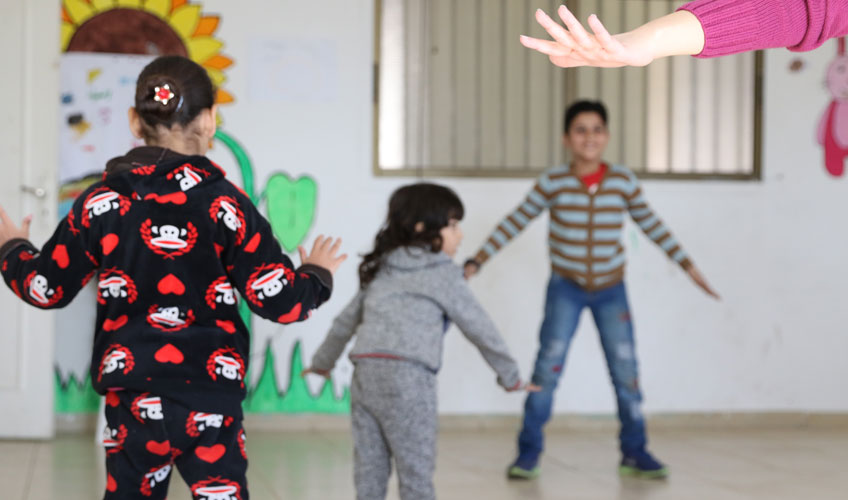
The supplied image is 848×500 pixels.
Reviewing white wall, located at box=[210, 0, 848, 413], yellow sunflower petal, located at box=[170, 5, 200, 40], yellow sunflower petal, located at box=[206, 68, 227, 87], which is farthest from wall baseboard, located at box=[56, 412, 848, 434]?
yellow sunflower petal, located at box=[170, 5, 200, 40]

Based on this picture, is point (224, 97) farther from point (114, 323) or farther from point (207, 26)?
point (114, 323)

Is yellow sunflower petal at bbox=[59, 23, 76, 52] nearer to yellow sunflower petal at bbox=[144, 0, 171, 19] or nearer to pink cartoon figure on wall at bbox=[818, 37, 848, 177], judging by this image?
yellow sunflower petal at bbox=[144, 0, 171, 19]

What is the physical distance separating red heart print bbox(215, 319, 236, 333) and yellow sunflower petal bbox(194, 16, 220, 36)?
9.02ft

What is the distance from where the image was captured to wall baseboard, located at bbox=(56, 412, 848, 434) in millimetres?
4344

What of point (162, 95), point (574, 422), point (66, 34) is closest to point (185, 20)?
point (66, 34)

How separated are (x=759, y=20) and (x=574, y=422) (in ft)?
12.0

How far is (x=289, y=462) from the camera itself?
146 inches

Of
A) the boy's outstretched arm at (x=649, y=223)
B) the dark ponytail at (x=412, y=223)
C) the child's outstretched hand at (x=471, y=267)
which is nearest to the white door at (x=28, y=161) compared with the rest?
the child's outstretched hand at (x=471, y=267)

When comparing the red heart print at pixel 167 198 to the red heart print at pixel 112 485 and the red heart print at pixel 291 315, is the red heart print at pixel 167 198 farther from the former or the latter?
the red heart print at pixel 112 485

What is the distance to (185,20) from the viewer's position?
4270 mm

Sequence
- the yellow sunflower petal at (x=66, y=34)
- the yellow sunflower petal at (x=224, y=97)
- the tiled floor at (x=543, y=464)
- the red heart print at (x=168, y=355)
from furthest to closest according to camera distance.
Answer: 1. the yellow sunflower petal at (x=224, y=97)
2. the yellow sunflower petal at (x=66, y=34)
3. the tiled floor at (x=543, y=464)
4. the red heart print at (x=168, y=355)

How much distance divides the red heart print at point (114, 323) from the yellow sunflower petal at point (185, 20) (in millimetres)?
2738

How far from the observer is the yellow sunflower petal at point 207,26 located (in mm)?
4277

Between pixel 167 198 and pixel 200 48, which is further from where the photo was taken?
pixel 200 48
